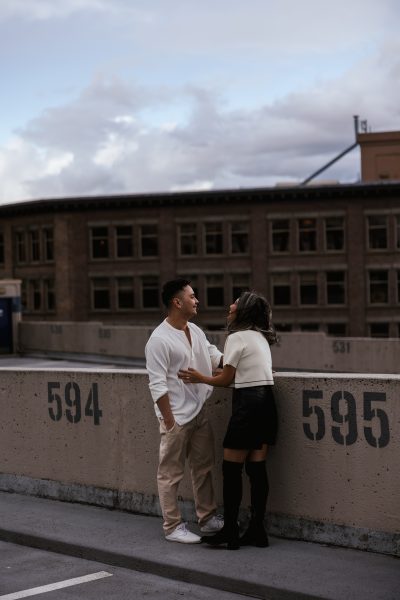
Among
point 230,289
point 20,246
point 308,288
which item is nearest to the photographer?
point 308,288

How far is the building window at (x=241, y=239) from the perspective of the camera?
59.8m

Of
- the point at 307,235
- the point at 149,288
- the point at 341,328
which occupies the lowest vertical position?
the point at 341,328

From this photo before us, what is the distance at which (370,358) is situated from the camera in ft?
91.8

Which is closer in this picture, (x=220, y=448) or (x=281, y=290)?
(x=220, y=448)

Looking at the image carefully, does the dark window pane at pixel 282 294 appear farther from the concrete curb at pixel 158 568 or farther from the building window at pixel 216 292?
the concrete curb at pixel 158 568

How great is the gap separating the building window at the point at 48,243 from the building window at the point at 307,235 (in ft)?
52.6

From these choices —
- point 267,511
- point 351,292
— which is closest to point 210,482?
point 267,511

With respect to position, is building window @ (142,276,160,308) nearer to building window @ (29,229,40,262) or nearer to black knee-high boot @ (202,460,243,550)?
building window @ (29,229,40,262)

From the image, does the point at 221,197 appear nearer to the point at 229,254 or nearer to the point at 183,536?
Result: the point at 229,254

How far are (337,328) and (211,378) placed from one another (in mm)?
52444

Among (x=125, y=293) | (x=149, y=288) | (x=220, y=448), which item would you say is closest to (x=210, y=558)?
(x=220, y=448)

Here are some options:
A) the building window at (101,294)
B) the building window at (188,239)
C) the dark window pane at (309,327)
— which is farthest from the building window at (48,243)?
the dark window pane at (309,327)

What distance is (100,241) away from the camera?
61219 millimetres

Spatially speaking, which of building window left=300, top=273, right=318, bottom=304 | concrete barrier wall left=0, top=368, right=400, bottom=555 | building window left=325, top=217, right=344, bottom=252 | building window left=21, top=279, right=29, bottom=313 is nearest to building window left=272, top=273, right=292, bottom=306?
building window left=300, top=273, right=318, bottom=304
